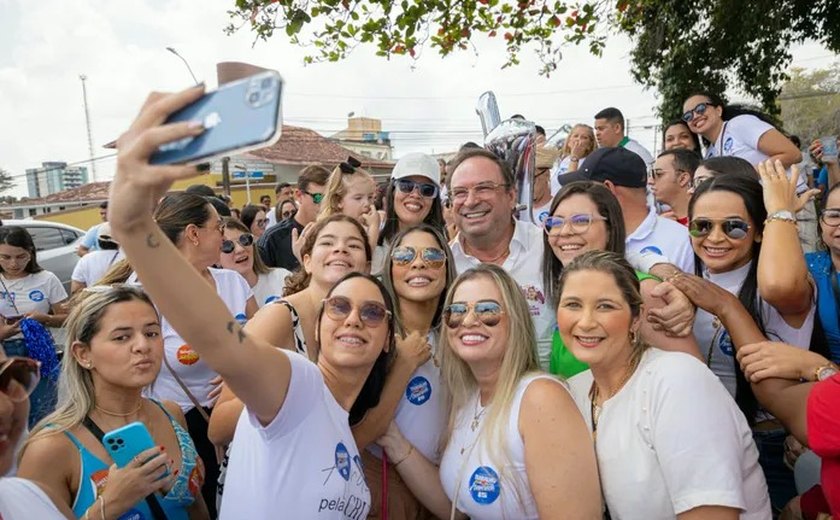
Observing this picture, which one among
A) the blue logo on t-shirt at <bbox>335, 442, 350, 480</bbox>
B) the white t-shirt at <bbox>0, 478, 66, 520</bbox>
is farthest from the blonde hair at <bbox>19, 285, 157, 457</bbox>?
the blue logo on t-shirt at <bbox>335, 442, 350, 480</bbox>

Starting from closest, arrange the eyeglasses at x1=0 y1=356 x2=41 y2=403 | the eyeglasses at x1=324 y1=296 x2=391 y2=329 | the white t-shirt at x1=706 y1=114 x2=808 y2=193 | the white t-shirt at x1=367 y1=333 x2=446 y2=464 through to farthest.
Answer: the eyeglasses at x1=0 y1=356 x2=41 y2=403, the eyeglasses at x1=324 y1=296 x2=391 y2=329, the white t-shirt at x1=367 y1=333 x2=446 y2=464, the white t-shirt at x1=706 y1=114 x2=808 y2=193

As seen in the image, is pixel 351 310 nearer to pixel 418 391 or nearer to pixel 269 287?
pixel 418 391

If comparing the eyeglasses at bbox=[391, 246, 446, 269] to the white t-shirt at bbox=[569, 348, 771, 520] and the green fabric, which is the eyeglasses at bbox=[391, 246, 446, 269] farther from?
the white t-shirt at bbox=[569, 348, 771, 520]

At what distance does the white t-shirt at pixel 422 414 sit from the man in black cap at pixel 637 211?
1.59 meters

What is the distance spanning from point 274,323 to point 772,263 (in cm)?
206

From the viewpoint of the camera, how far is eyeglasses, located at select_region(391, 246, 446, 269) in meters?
3.04

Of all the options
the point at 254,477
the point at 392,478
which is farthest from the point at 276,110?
the point at 392,478

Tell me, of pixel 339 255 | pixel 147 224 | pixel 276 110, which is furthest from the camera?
pixel 339 255

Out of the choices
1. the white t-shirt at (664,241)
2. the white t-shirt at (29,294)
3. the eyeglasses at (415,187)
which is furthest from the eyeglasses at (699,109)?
the white t-shirt at (29,294)

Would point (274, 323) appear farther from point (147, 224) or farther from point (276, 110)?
point (276, 110)

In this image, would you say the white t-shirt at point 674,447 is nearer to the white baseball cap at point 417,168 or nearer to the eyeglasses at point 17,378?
the eyeglasses at point 17,378

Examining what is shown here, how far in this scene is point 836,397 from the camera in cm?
178

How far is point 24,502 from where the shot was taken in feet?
4.91

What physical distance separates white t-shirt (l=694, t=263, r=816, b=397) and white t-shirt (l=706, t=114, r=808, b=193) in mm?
2357
